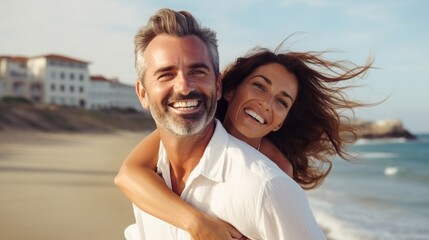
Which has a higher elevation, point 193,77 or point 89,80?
point 193,77

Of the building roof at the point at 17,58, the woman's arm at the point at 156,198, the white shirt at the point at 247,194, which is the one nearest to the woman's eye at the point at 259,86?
the woman's arm at the point at 156,198

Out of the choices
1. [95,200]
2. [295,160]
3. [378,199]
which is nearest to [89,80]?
[378,199]

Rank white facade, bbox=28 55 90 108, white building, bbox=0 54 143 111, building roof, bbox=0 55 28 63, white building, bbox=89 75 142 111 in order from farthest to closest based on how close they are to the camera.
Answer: white building, bbox=89 75 142 111 < white facade, bbox=28 55 90 108 < building roof, bbox=0 55 28 63 < white building, bbox=0 54 143 111

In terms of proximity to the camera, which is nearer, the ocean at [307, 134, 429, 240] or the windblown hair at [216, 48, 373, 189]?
the windblown hair at [216, 48, 373, 189]

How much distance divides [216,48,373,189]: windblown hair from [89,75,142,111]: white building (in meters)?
57.2

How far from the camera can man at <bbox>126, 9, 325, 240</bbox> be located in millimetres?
1938

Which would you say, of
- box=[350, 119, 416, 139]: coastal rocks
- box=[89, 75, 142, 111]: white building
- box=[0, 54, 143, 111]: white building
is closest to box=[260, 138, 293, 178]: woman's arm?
box=[0, 54, 143, 111]: white building

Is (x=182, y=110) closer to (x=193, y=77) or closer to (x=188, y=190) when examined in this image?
(x=193, y=77)

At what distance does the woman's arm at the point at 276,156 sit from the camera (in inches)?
120

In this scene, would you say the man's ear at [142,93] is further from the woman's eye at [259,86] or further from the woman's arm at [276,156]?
the woman's arm at [276,156]

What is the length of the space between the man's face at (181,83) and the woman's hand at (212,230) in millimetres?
341

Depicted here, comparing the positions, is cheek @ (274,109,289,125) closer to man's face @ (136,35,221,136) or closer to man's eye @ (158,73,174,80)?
man's face @ (136,35,221,136)

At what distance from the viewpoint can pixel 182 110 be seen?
212cm

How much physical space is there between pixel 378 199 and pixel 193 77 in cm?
1642
